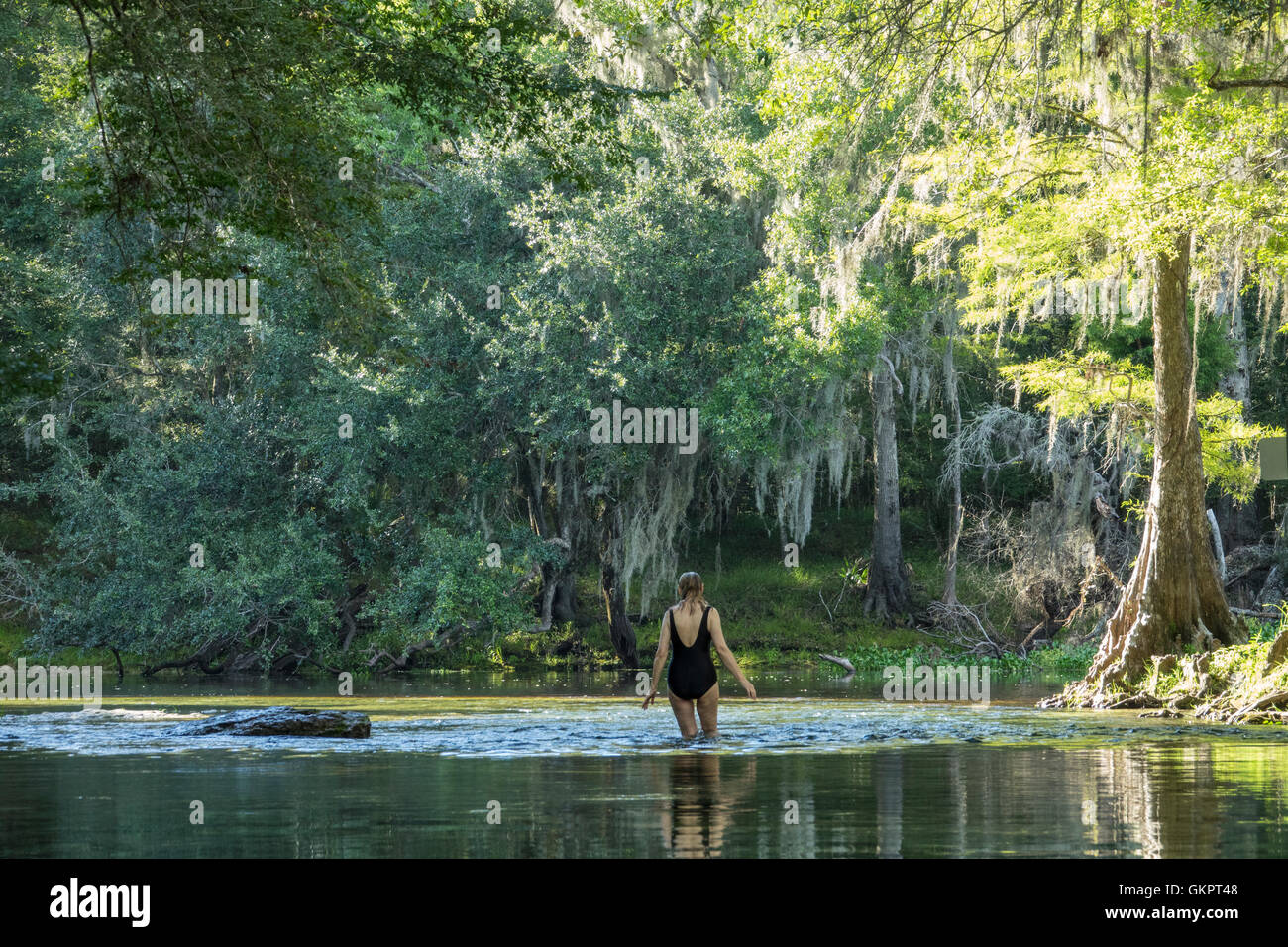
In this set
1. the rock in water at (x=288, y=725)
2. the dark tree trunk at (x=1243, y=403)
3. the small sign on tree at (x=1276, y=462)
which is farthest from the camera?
the dark tree trunk at (x=1243, y=403)

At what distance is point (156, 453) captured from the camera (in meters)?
32.3

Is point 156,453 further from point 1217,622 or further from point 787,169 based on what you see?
point 1217,622

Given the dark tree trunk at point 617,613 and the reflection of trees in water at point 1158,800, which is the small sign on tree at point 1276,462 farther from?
the dark tree trunk at point 617,613

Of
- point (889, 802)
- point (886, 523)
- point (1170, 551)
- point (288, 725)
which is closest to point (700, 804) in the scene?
point (889, 802)

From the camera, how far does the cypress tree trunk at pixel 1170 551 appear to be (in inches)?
762

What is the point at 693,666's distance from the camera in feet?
47.2

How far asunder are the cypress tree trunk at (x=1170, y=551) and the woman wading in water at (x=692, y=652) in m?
7.31

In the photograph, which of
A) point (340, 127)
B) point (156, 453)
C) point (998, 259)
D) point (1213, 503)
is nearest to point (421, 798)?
point (340, 127)

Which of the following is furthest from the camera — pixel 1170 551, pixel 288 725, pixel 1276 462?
pixel 1170 551

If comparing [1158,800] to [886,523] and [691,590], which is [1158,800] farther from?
[886,523]

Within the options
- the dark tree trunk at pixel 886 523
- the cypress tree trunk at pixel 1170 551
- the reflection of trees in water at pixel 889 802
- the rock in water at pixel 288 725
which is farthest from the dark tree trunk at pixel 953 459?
the reflection of trees in water at pixel 889 802

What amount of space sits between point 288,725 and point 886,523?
22.8m

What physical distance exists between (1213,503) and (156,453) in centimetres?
2598

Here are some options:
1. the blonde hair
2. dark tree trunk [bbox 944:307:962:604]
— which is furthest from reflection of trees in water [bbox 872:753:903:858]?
dark tree trunk [bbox 944:307:962:604]
